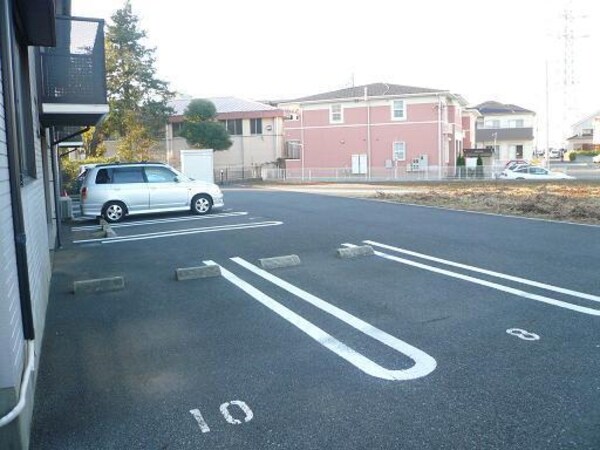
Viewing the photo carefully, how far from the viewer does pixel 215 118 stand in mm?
51469

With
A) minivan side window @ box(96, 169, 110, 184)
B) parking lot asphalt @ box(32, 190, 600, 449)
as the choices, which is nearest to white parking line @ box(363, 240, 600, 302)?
parking lot asphalt @ box(32, 190, 600, 449)

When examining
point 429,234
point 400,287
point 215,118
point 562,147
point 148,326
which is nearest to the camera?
point 148,326

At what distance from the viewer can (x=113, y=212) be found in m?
16.8

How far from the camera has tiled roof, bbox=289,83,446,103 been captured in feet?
143

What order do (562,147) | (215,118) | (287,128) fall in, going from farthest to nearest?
(562,147) < (215,118) < (287,128)

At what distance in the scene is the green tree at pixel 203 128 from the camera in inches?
1932

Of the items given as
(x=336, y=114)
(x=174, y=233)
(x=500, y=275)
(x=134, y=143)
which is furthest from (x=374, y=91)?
(x=500, y=275)

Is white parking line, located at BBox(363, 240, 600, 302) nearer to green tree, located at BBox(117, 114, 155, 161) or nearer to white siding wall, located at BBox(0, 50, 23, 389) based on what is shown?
white siding wall, located at BBox(0, 50, 23, 389)

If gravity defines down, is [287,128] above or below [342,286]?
above

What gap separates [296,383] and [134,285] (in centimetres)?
421

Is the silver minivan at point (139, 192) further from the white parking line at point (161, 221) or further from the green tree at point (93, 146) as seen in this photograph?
the green tree at point (93, 146)

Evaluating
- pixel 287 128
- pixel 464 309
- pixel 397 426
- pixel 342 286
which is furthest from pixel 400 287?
pixel 287 128

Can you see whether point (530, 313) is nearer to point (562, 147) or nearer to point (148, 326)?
point (148, 326)

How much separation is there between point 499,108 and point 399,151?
4155cm
